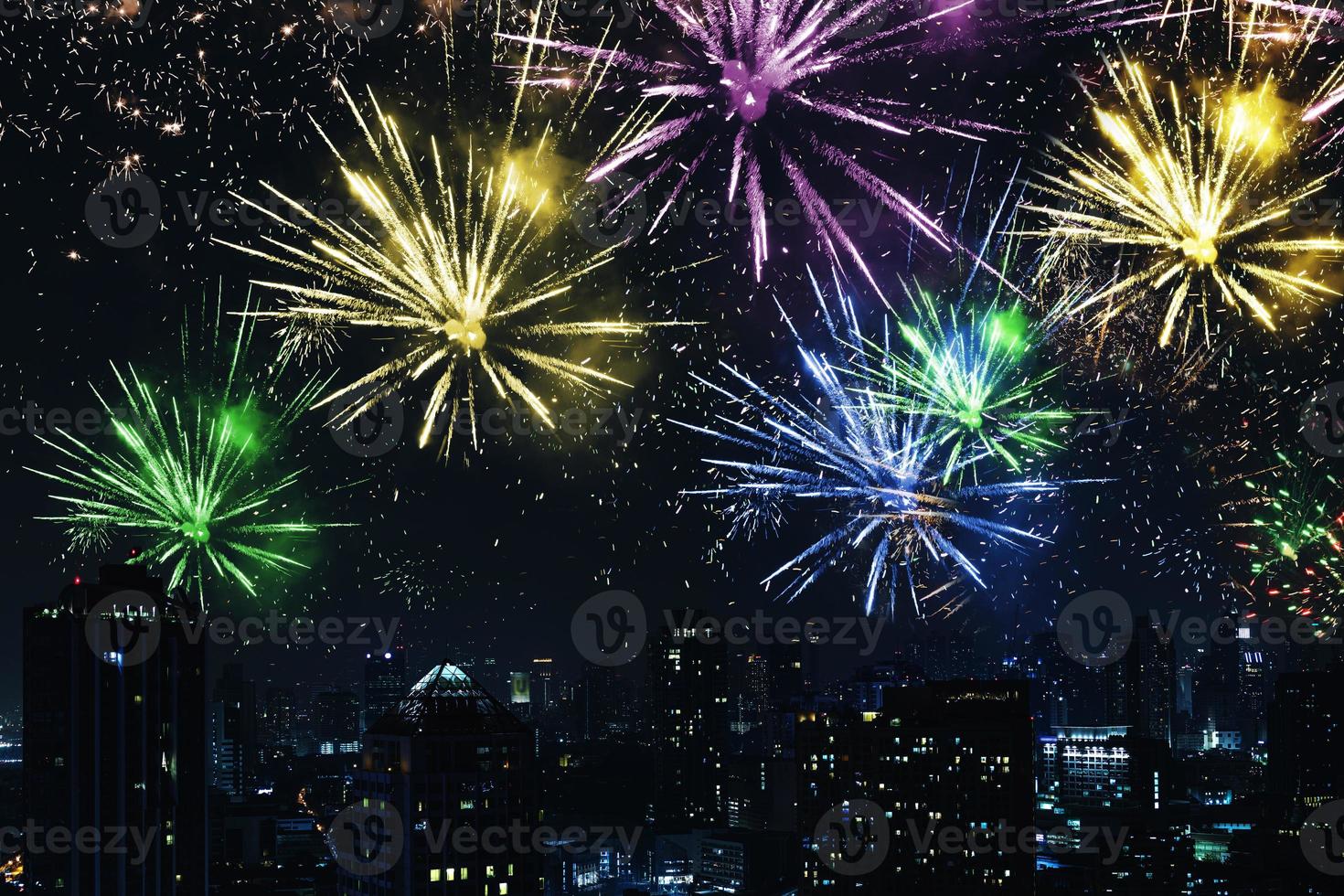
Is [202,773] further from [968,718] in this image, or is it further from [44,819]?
[968,718]

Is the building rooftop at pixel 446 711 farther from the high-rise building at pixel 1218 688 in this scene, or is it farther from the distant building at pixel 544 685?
the high-rise building at pixel 1218 688

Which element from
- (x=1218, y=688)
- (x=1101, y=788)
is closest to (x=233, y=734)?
(x=1101, y=788)

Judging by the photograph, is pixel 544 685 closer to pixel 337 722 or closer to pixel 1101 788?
pixel 337 722

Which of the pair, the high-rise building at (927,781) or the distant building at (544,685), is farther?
the distant building at (544,685)

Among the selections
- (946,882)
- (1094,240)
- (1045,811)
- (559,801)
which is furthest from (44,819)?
(1045,811)

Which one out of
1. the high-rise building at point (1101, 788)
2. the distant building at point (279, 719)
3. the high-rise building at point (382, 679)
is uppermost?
the high-rise building at point (382, 679)

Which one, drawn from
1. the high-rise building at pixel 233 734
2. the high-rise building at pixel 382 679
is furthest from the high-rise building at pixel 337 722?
the high-rise building at pixel 382 679

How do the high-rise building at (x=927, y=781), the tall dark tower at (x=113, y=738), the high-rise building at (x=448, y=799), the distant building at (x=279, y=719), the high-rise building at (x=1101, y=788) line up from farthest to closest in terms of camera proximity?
the distant building at (x=279, y=719) → the high-rise building at (x=1101, y=788) → the high-rise building at (x=927, y=781) → the tall dark tower at (x=113, y=738) → the high-rise building at (x=448, y=799)
